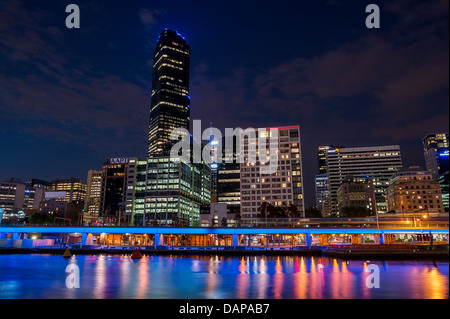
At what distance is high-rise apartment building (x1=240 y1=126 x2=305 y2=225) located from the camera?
605 ft

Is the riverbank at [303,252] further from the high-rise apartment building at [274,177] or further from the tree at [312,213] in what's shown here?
the high-rise apartment building at [274,177]

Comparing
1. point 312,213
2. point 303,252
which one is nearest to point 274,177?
point 312,213

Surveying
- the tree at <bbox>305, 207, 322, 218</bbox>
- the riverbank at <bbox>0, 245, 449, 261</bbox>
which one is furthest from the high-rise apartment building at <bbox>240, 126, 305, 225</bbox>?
the riverbank at <bbox>0, 245, 449, 261</bbox>

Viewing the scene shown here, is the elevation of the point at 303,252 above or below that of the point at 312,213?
below

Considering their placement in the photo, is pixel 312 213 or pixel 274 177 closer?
pixel 312 213

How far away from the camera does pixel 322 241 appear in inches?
4572

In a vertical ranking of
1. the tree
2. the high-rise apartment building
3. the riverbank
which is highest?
the high-rise apartment building

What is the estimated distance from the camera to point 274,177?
189m

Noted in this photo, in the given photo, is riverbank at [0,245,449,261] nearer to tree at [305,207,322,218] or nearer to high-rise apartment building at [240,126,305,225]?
tree at [305,207,322,218]

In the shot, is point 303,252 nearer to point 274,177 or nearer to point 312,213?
point 312,213

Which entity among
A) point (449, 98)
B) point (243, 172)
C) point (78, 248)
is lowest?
point (78, 248)

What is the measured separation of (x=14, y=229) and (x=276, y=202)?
4875 inches
